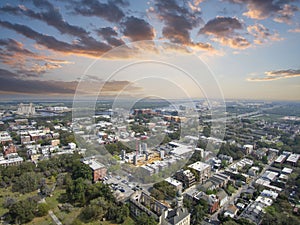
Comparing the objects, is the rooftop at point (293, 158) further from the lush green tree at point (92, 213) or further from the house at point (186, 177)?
the lush green tree at point (92, 213)

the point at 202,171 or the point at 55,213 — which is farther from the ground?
the point at 202,171

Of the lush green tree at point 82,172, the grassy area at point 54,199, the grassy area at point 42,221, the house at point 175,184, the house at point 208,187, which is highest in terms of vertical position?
the lush green tree at point 82,172

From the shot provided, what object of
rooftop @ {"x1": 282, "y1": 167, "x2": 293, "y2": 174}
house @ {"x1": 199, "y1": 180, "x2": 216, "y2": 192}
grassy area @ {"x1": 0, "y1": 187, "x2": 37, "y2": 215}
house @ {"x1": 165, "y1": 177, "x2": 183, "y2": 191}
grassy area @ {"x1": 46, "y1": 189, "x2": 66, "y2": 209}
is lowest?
grassy area @ {"x1": 0, "y1": 187, "x2": 37, "y2": 215}

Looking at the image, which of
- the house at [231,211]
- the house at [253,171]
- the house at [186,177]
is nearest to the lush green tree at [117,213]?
the house at [186,177]

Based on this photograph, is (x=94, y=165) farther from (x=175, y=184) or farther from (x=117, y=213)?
(x=175, y=184)

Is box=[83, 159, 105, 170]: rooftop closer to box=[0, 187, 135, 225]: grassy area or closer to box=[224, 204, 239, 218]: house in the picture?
box=[0, 187, 135, 225]: grassy area

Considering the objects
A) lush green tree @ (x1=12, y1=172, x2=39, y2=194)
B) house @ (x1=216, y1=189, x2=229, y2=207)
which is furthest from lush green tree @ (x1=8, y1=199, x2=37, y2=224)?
house @ (x1=216, y1=189, x2=229, y2=207)

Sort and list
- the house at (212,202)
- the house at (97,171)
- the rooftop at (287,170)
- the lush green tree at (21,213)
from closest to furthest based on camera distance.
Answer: the lush green tree at (21,213)
the house at (212,202)
the house at (97,171)
the rooftop at (287,170)

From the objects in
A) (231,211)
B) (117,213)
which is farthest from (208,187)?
(117,213)

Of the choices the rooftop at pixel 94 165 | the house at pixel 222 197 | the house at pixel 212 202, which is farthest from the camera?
the rooftop at pixel 94 165
